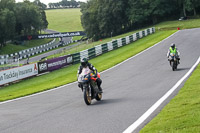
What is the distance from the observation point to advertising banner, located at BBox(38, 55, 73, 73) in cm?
2912

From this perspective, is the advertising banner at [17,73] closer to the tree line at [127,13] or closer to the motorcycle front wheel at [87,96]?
the motorcycle front wheel at [87,96]

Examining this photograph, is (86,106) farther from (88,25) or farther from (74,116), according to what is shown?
(88,25)

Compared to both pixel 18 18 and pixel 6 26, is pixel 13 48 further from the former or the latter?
pixel 18 18

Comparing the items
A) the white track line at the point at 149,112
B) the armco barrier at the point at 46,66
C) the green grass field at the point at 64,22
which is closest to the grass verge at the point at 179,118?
the white track line at the point at 149,112

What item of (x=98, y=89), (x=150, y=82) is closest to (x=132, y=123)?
(x=98, y=89)

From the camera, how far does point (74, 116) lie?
10039 millimetres

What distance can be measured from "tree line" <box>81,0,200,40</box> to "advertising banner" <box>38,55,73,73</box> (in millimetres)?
54128

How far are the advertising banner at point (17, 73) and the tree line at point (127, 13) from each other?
59106mm

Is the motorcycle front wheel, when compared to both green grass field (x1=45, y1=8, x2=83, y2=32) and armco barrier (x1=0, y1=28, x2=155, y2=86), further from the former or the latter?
green grass field (x1=45, y1=8, x2=83, y2=32)


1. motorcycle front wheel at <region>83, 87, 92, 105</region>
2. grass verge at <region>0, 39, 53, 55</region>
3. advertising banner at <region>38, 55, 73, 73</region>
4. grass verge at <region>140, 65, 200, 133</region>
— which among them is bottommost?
grass verge at <region>0, 39, 53, 55</region>

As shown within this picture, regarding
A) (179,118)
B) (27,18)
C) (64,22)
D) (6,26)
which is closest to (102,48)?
(179,118)

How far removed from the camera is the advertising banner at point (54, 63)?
29.1m

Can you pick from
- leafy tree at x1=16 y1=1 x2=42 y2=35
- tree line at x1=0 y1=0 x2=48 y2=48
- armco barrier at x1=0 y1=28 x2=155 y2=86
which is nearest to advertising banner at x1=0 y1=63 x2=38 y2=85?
armco barrier at x1=0 y1=28 x2=155 y2=86

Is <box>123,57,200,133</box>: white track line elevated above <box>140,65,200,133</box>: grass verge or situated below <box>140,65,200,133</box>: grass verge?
below
